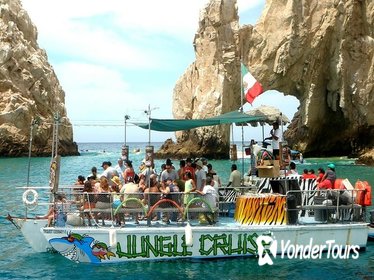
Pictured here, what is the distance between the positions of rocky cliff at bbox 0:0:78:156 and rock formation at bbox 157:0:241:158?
64.3 feet

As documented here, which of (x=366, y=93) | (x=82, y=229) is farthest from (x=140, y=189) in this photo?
(x=366, y=93)

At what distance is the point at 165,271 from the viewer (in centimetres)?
1177

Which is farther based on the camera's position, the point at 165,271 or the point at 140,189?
the point at 140,189

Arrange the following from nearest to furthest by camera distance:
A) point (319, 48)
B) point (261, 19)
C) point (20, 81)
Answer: point (319, 48), point (261, 19), point (20, 81)

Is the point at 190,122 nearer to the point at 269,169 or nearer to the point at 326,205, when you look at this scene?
the point at 269,169

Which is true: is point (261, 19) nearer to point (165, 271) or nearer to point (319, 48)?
point (319, 48)

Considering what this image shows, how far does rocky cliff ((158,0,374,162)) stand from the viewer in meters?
57.5

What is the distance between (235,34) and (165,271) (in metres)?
58.7

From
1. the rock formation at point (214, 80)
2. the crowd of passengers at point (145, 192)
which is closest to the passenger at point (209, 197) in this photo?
the crowd of passengers at point (145, 192)

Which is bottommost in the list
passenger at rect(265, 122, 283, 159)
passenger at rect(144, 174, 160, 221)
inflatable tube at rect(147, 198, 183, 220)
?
inflatable tube at rect(147, 198, 183, 220)

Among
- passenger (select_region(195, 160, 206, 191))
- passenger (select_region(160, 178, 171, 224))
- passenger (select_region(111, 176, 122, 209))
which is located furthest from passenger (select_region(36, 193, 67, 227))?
passenger (select_region(195, 160, 206, 191))

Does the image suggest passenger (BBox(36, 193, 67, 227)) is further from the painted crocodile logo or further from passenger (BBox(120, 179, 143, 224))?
passenger (BBox(120, 179, 143, 224))

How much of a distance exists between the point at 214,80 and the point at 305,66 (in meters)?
12.9

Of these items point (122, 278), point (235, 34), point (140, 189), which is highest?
point (235, 34)
